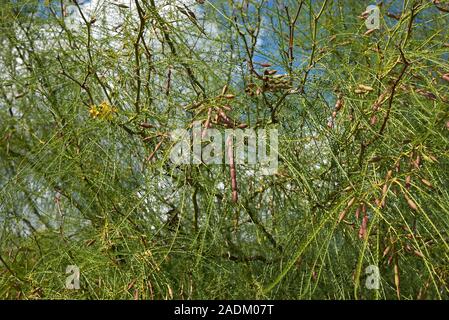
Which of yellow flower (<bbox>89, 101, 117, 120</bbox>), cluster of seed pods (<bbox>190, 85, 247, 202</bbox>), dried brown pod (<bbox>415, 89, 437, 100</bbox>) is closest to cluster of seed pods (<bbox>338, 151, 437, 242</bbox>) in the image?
dried brown pod (<bbox>415, 89, 437, 100</bbox>)

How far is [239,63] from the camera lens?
1738 millimetres

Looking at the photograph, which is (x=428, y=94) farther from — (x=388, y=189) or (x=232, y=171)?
Answer: (x=232, y=171)

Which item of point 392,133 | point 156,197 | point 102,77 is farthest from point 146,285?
point 392,133

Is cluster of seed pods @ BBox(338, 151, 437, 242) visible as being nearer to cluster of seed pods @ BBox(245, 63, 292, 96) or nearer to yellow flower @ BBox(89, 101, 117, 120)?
cluster of seed pods @ BBox(245, 63, 292, 96)

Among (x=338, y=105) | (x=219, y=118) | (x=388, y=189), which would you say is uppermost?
(x=338, y=105)

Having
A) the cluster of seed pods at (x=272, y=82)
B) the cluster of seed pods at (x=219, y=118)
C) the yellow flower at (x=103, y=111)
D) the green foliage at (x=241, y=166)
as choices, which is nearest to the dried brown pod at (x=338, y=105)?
the green foliage at (x=241, y=166)

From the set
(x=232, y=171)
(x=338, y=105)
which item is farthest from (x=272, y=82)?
(x=232, y=171)

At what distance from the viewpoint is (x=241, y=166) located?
1.81 meters

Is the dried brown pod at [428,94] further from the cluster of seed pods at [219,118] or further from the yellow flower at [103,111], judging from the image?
the yellow flower at [103,111]

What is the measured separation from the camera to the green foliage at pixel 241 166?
4.90 ft

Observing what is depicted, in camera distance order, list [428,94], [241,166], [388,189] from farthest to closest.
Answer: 1. [241,166]
2. [428,94]
3. [388,189]

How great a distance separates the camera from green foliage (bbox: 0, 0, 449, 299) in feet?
4.90

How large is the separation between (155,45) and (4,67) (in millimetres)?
913

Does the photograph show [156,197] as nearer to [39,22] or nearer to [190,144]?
[190,144]
